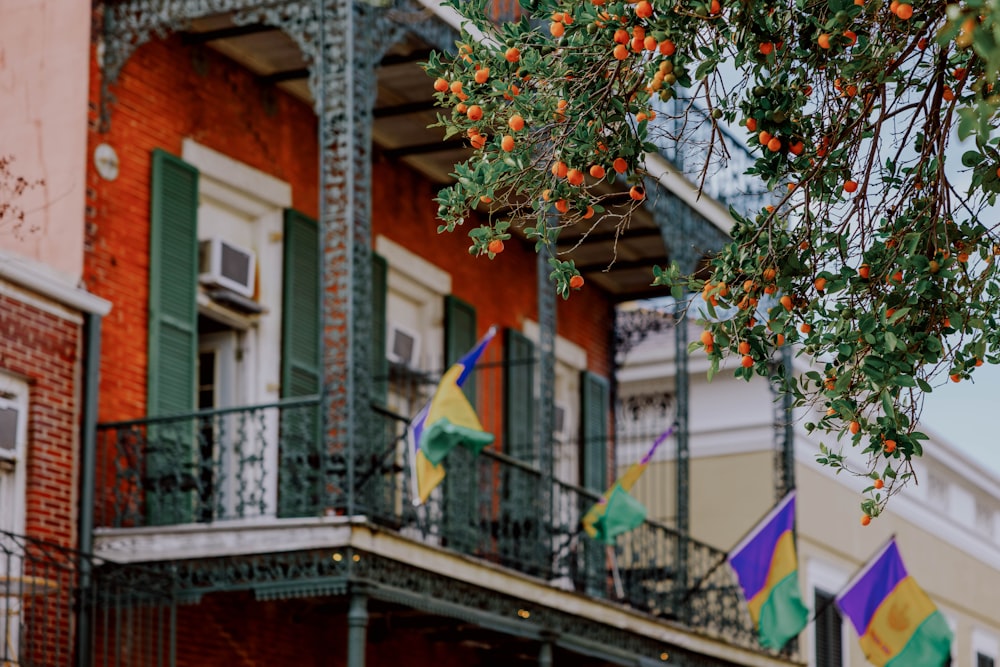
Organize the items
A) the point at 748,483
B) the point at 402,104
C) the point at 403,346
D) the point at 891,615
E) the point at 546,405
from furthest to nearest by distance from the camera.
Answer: the point at 748,483 < the point at 891,615 < the point at 403,346 < the point at 402,104 < the point at 546,405

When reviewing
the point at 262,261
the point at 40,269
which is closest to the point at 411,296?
the point at 262,261

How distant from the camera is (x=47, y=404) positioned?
12273mm

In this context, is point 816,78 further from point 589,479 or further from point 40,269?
point 589,479

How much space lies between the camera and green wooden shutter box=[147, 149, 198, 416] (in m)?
13.3

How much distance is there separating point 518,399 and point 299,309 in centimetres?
372

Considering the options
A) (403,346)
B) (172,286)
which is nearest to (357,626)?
(172,286)

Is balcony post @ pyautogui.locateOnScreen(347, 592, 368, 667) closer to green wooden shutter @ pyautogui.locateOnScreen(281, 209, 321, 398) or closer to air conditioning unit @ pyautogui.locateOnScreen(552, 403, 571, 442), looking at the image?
green wooden shutter @ pyautogui.locateOnScreen(281, 209, 321, 398)

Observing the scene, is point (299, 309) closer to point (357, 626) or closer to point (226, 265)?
point (226, 265)

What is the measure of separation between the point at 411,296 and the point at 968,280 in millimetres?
9830

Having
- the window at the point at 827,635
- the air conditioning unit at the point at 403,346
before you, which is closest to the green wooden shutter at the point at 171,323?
the air conditioning unit at the point at 403,346

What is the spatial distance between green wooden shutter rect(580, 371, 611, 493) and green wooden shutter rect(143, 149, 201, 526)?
674cm

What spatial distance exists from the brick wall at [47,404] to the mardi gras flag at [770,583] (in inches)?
256

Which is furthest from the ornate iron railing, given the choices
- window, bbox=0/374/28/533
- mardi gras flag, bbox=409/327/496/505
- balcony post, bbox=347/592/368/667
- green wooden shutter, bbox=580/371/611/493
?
green wooden shutter, bbox=580/371/611/493

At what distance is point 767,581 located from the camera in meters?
16.8
